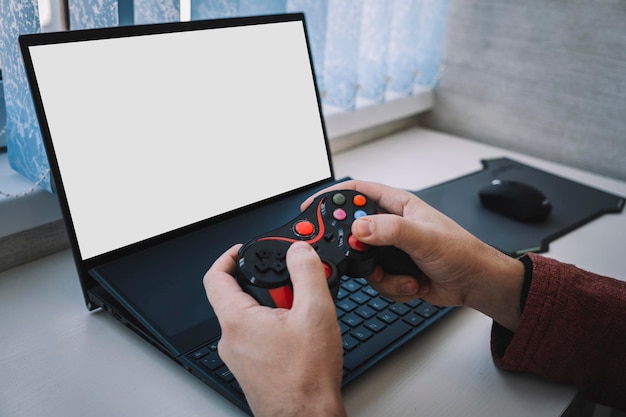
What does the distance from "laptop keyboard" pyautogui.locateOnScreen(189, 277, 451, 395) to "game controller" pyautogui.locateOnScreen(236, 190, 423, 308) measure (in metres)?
0.06

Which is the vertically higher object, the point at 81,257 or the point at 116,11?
the point at 116,11

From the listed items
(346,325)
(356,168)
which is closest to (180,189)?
(346,325)

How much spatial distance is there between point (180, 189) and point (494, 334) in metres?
0.39

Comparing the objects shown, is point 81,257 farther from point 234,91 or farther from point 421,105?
point 421,105

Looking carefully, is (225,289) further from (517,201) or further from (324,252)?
(517,201)

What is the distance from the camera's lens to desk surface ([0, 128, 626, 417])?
0.52 m

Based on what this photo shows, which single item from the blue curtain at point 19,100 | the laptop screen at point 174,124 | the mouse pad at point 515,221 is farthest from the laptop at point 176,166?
the mouse pad at point 515,221

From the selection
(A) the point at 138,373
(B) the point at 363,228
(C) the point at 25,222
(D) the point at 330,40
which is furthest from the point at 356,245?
(D) the point at 330,40

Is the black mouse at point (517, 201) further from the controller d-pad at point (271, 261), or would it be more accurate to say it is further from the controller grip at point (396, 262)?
the controller d-pad at point (271, 261)

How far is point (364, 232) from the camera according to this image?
523 millimetres

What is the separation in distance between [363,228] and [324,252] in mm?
42

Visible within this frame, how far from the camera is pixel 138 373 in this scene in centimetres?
55

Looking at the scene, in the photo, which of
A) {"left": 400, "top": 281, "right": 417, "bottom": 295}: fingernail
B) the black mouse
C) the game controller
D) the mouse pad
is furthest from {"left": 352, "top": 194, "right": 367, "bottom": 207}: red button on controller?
the black mouse

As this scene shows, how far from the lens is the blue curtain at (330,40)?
667 millimetres
